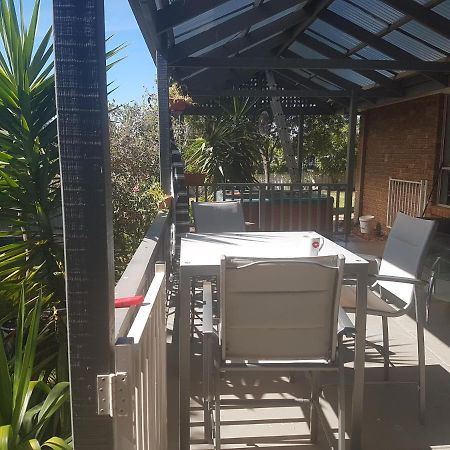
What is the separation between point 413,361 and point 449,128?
527 cm

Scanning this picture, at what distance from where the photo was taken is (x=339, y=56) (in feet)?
27.8

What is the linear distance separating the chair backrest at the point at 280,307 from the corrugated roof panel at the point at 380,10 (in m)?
5.10

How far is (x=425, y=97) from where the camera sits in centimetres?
750

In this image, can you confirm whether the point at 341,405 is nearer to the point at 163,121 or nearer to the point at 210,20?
the point at 163,121

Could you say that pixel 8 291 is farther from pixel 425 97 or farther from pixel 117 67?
pixel 425 97

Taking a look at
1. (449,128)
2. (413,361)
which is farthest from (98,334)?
(449,128)

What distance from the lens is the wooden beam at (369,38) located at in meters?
6.62

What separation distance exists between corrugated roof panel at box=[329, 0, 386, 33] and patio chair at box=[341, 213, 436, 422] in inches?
178

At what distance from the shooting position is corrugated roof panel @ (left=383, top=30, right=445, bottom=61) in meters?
6.42

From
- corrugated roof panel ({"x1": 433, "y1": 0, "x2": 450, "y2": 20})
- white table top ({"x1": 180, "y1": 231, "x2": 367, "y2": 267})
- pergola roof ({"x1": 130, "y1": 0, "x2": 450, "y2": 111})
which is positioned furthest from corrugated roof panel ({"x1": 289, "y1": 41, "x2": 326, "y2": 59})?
white table top ({"x1": 180, "y1": 231, "x2": 367, "y2": 267})

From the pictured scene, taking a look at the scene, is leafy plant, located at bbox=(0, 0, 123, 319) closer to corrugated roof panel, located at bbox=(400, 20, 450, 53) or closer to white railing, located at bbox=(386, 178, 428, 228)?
corrugated roof panel, located at bbox=(400, 20, 450, 53)

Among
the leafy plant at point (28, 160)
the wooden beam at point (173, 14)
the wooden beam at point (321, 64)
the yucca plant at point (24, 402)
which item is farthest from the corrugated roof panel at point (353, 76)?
the yucca plant at point (24, 402)

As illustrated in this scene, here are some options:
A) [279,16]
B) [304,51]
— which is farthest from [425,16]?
[304,51]

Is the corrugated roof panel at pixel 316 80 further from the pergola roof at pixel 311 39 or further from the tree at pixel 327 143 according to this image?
the tree at pixel 327 143
